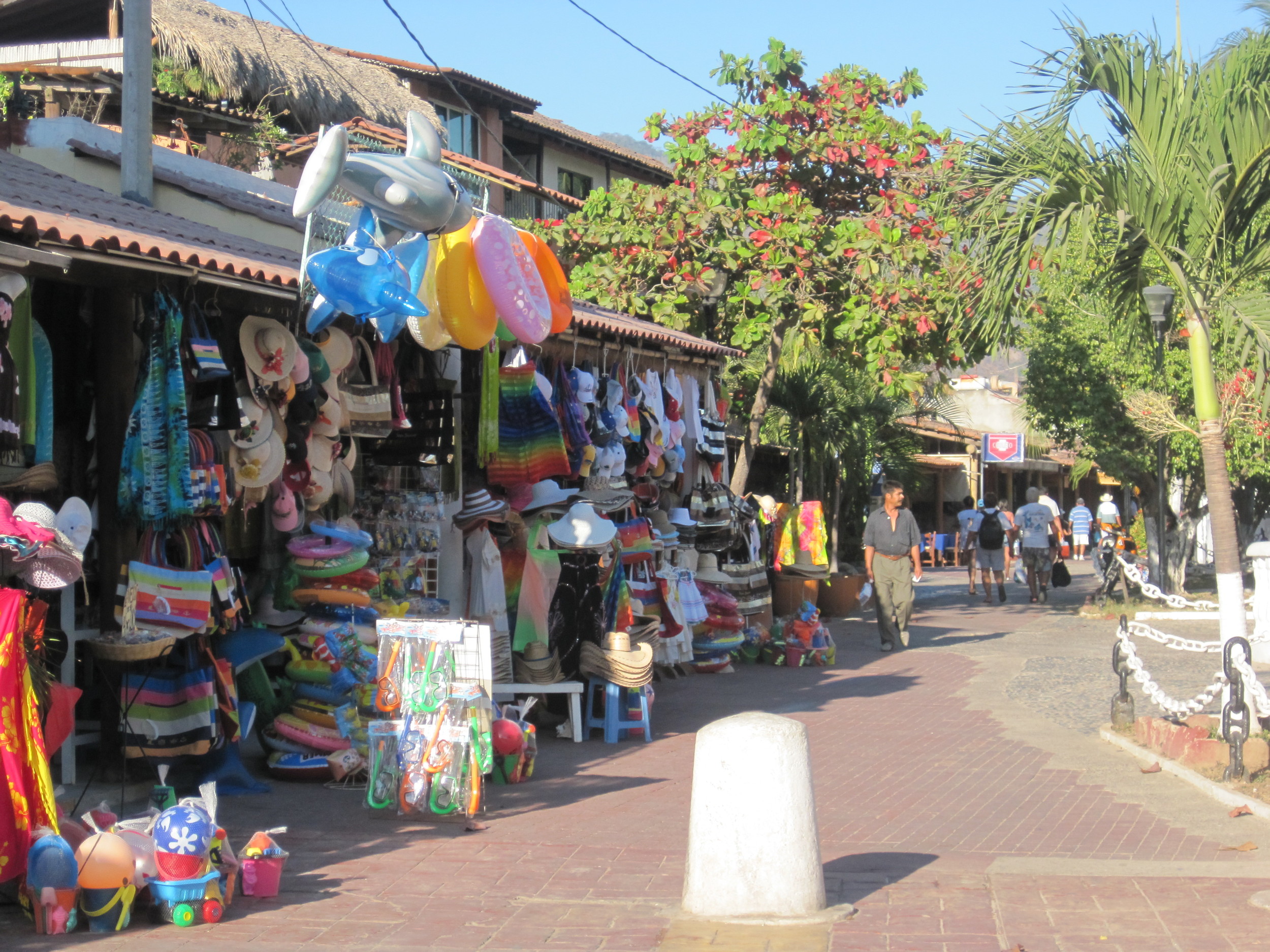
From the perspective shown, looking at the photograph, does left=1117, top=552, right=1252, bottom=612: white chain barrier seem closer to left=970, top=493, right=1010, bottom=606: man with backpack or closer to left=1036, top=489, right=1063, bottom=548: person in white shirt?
left=1036, top=489, right=1063, bottom=548: person in white shirt

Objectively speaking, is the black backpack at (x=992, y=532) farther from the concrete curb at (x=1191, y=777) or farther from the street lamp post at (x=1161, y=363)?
the concrete curb at (x=1191, y=777)

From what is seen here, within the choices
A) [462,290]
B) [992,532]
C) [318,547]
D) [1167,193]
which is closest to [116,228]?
[462,290]

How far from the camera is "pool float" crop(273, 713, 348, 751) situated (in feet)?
27.3

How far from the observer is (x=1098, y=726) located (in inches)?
420

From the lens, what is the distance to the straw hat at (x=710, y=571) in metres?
14.3

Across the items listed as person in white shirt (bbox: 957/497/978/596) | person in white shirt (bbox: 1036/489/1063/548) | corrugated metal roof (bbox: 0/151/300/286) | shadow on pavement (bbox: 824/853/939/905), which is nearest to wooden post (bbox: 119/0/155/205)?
corrugated metal roof (bbox: 0/151/300/286)

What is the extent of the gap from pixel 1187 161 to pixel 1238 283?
1.03 metres

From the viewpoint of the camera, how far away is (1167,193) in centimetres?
897

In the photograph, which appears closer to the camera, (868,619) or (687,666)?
(687,666)

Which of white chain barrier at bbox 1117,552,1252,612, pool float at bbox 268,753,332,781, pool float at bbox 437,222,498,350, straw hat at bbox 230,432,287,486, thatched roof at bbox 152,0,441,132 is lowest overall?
pool float at bbox 268,753,332,781

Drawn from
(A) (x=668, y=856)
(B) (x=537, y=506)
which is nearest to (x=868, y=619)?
(B) (x=537, y=506)

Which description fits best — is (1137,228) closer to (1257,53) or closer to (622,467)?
(1257,53)

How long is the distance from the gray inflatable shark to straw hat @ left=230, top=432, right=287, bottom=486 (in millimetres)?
1505

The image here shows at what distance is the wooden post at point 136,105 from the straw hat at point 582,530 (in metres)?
4.19
